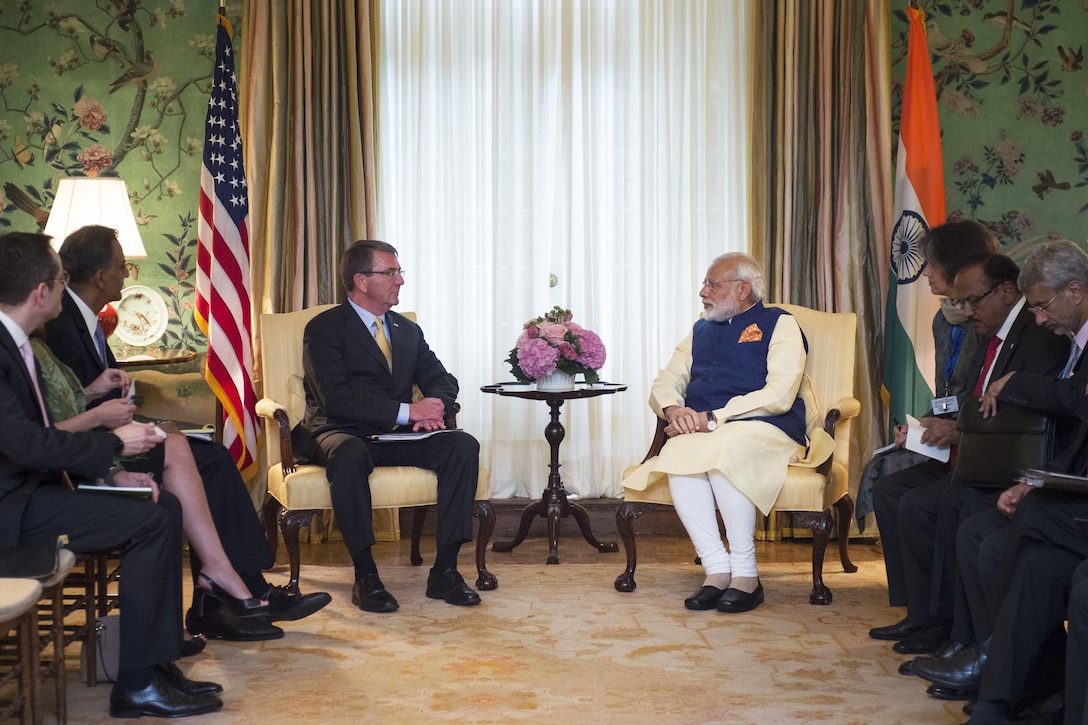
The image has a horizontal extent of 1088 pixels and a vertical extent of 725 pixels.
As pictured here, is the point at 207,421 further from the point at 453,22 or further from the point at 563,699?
the point at 563,699

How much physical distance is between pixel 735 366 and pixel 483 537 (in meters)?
1.23

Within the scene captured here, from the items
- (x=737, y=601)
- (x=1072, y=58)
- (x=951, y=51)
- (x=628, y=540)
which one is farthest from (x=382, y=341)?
(x=1072, y=58)

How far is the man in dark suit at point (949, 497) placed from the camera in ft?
10.8

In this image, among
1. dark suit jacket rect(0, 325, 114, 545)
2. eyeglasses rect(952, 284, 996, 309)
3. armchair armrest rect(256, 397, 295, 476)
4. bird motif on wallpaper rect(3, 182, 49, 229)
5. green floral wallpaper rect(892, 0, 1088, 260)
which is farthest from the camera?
green floral wallpaper rect(892, 0, 1088, 260)

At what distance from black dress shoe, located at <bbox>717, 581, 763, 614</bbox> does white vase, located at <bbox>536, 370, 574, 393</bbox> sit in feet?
3.95

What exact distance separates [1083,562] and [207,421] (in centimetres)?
397

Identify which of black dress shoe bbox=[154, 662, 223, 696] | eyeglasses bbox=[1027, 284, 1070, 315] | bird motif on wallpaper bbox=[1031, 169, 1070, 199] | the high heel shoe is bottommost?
black dress shoe bbox=[154, 662, 223, 696]

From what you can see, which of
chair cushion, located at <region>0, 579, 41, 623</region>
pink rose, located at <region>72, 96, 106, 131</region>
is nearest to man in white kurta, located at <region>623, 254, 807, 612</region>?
chair cushion, located at <region>0, 579, 41, 623</region>

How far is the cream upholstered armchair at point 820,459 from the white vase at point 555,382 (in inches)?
18.4

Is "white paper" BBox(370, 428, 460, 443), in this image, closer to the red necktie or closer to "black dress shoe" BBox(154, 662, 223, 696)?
"black dress shoe" BBox(154, 662, 223, 696)

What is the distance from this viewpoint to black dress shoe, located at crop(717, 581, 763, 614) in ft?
13.0

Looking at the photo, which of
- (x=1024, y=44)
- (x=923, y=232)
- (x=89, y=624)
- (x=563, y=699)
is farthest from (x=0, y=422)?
(x=1024, y=44)

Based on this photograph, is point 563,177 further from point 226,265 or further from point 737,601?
point 737,601

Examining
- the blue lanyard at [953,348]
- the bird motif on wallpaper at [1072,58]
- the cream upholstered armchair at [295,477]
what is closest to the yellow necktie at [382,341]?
the cream upholstered armchair at [295,477]
